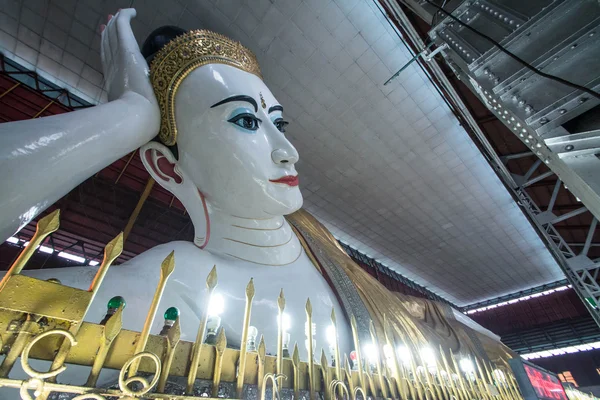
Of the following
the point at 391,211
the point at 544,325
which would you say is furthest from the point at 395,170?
the point at 544,325

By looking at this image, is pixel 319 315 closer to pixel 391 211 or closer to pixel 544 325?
pixel 391 211

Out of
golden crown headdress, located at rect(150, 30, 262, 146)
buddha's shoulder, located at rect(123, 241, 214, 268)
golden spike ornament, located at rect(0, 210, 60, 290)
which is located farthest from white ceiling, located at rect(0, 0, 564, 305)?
golden spike ornament, located at rect(0, 210, 60, 290)

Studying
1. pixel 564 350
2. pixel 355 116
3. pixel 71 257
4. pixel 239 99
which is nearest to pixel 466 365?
pixel 239 99

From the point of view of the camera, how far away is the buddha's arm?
0.68 m

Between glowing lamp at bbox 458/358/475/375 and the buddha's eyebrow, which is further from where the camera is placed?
glowing lamp at bbox 458/358/475/375

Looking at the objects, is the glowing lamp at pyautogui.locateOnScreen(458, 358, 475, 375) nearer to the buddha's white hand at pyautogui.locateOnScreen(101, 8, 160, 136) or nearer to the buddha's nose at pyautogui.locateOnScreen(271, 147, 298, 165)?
the buddha's nose at pyautogui.locateOnScreen(271, 147, 298, 165)

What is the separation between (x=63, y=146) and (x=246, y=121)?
2.61 ft

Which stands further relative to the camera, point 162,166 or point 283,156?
point 162,166

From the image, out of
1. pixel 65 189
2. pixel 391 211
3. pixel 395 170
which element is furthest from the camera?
pixel 391 211

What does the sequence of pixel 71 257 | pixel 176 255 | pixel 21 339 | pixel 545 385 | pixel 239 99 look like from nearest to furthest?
pixel 21 339, pixel 176 255, pixel 239 99, pixel 545 385, pixel 71 257

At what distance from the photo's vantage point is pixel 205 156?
4.69 feet

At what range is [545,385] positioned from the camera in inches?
83.6

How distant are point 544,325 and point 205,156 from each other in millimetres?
12447

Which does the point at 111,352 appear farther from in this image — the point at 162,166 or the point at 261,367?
the point at 162,166
